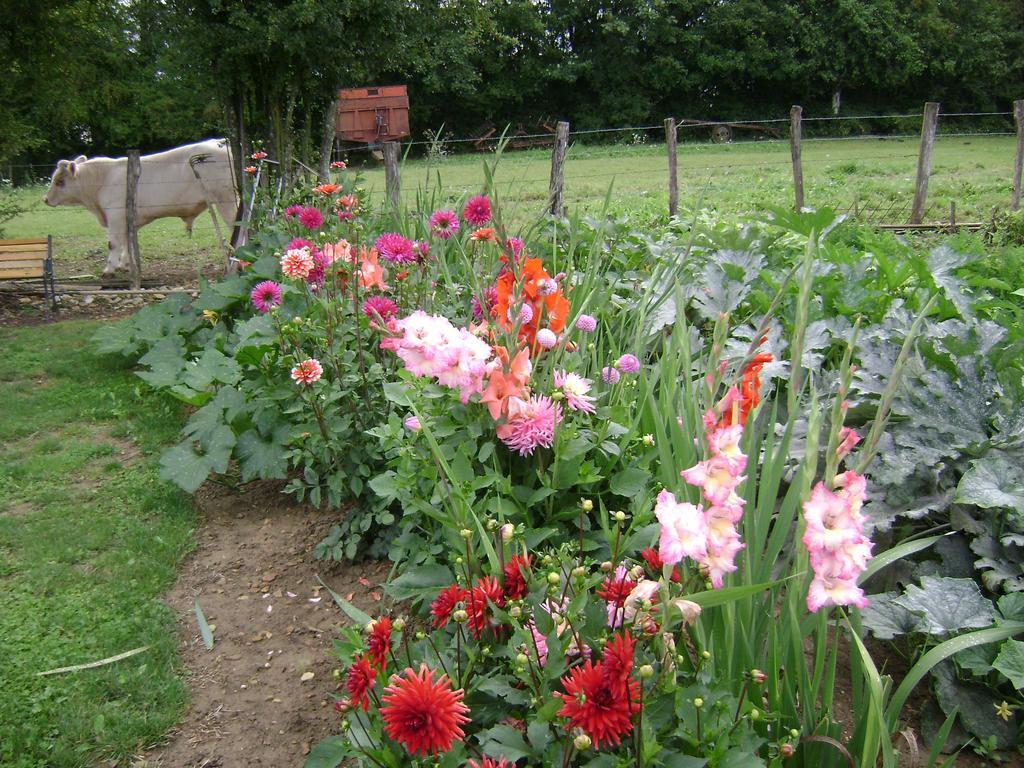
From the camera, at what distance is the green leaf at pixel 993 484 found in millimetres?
1653

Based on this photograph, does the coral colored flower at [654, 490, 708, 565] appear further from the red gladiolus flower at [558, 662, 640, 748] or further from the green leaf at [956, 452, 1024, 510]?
the green leaf at [956, 452, 1024, 510]

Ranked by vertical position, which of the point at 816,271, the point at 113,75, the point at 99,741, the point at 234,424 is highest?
the point at 113,75

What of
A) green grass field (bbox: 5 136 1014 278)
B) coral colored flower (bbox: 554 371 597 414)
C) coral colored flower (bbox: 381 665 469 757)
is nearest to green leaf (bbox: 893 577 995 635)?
coral colored flower (bbox: 554 371 597 414)

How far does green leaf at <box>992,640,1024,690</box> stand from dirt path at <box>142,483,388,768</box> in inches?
53.5

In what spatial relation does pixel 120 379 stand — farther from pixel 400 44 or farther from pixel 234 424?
pixel 400 44

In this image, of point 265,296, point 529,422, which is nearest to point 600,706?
point 529,422

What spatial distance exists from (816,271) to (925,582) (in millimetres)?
1330

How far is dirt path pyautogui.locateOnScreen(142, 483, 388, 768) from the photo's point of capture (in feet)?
5.97

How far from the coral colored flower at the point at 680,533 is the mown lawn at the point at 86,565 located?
1498mm

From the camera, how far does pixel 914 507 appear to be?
6.18 feet

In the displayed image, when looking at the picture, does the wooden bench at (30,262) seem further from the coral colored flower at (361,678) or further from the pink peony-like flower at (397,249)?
the coral colored flower at (361,678)

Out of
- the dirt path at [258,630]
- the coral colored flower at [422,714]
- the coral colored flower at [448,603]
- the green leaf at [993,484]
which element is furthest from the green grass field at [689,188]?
the coral colored flower at [422,714]

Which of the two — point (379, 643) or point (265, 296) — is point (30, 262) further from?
point (379, 643)

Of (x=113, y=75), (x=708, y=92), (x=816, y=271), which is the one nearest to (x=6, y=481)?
(x=816, y=271)
